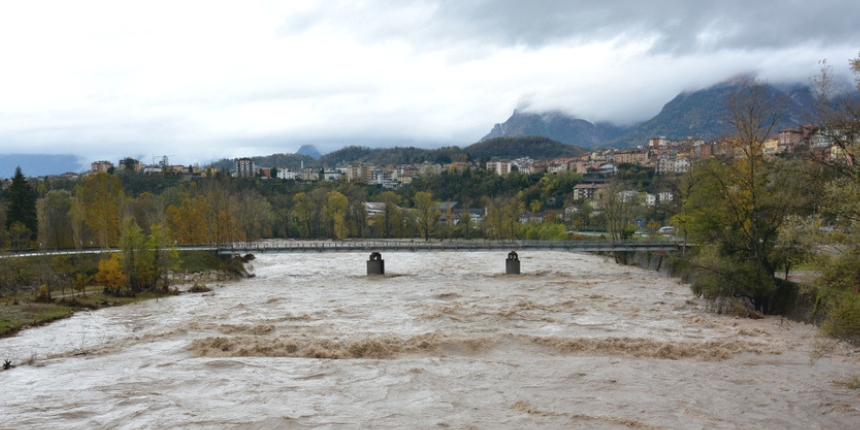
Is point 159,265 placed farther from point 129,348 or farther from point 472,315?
point 472,315

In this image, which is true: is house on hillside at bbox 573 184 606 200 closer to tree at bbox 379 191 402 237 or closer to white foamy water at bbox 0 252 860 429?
tree at bbox 379 191 402 237

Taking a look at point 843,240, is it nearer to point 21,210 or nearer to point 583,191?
point 21,210

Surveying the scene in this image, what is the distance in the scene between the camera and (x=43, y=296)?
1474 inches

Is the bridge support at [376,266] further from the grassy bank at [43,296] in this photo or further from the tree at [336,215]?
the tree at [336,215]

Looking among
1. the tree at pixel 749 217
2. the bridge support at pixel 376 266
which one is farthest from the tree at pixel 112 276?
the tree at pixel 749 217

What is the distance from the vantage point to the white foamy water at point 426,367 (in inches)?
667

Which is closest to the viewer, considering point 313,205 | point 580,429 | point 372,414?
point 580,429

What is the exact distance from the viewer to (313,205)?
113312 millimetres

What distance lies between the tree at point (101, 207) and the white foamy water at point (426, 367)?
24103 millimetres

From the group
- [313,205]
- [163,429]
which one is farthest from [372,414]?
[313,205]

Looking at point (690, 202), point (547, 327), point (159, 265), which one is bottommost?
point (547, 327)

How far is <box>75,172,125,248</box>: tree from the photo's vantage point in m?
58.0

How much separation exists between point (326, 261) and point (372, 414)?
5556 cm

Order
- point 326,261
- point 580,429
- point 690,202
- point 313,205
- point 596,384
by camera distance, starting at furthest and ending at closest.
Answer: point 313,205 → point 326,261 → point 690,202 → point 596,384 → point 580,429
